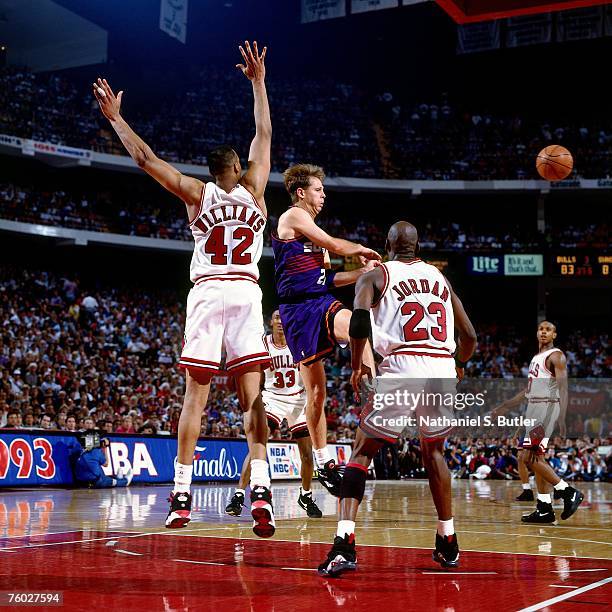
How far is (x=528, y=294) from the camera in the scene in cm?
3678

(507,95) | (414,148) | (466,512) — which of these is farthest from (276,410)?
(507,95)

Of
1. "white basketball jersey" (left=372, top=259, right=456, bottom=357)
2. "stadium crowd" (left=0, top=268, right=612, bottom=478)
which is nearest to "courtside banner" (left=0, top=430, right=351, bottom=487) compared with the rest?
"stadium crowd" (left=0, top=268, right=612, bottom=478)

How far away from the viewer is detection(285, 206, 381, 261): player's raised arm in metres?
5.91

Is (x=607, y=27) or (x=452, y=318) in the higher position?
(x=607, y=27)

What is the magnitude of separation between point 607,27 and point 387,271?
109 ft

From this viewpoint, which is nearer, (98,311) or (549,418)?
(549,418)

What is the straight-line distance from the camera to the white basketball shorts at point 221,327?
549 cm

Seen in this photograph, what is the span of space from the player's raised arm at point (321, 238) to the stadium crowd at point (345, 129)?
25679 mm

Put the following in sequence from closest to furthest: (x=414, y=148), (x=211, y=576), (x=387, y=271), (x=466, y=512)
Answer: (x=211, y=576) < (x=387, y=271) < (x=466, y=512) < (x=414, y=148)

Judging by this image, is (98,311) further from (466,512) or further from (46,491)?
(466,512)

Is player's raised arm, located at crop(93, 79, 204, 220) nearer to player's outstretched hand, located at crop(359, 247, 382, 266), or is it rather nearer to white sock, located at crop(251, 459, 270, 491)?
player's outstretched hand, located at crop(359, 247, 382, 266)

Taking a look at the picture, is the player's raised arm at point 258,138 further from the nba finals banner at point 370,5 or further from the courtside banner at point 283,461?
the nba finals banner at point 370,5

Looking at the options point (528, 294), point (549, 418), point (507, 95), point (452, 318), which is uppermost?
point (507, 95)

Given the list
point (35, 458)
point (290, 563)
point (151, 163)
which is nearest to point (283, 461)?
point (35, 458)
